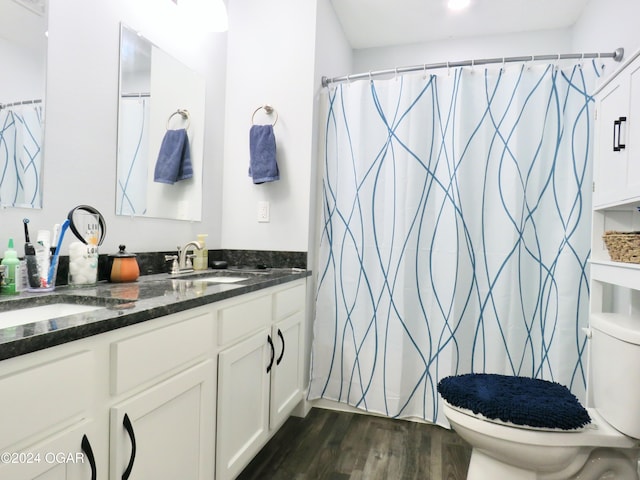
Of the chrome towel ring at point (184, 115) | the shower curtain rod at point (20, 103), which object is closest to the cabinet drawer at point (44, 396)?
the shower curtain rod at point (20, 103)

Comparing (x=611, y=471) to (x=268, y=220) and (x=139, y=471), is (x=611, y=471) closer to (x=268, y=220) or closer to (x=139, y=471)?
(x=139, y=471)

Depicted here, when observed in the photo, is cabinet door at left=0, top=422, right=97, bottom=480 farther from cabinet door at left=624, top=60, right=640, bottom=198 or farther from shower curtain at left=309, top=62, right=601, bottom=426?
cabinet door at left=624, top=60, right=640, bottom=198

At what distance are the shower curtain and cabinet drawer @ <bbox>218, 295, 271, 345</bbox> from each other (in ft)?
2.34

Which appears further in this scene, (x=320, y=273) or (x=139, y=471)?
(x=320, y=273)

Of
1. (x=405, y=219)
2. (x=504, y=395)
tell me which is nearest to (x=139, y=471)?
(x=504, y=395)

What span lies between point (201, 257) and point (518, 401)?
62.6 inches

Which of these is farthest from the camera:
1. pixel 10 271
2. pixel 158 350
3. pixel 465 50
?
pixel 465 50

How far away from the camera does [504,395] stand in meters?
1.39

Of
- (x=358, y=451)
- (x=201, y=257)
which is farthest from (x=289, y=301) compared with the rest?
(x=358, y=451)

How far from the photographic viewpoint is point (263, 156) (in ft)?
7.35

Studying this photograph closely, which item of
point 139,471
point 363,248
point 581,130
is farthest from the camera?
point 363,248

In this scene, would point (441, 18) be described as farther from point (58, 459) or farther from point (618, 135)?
point (58, 459)

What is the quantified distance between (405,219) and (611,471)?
4.41 ft

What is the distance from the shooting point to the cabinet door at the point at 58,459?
699 millimetres
